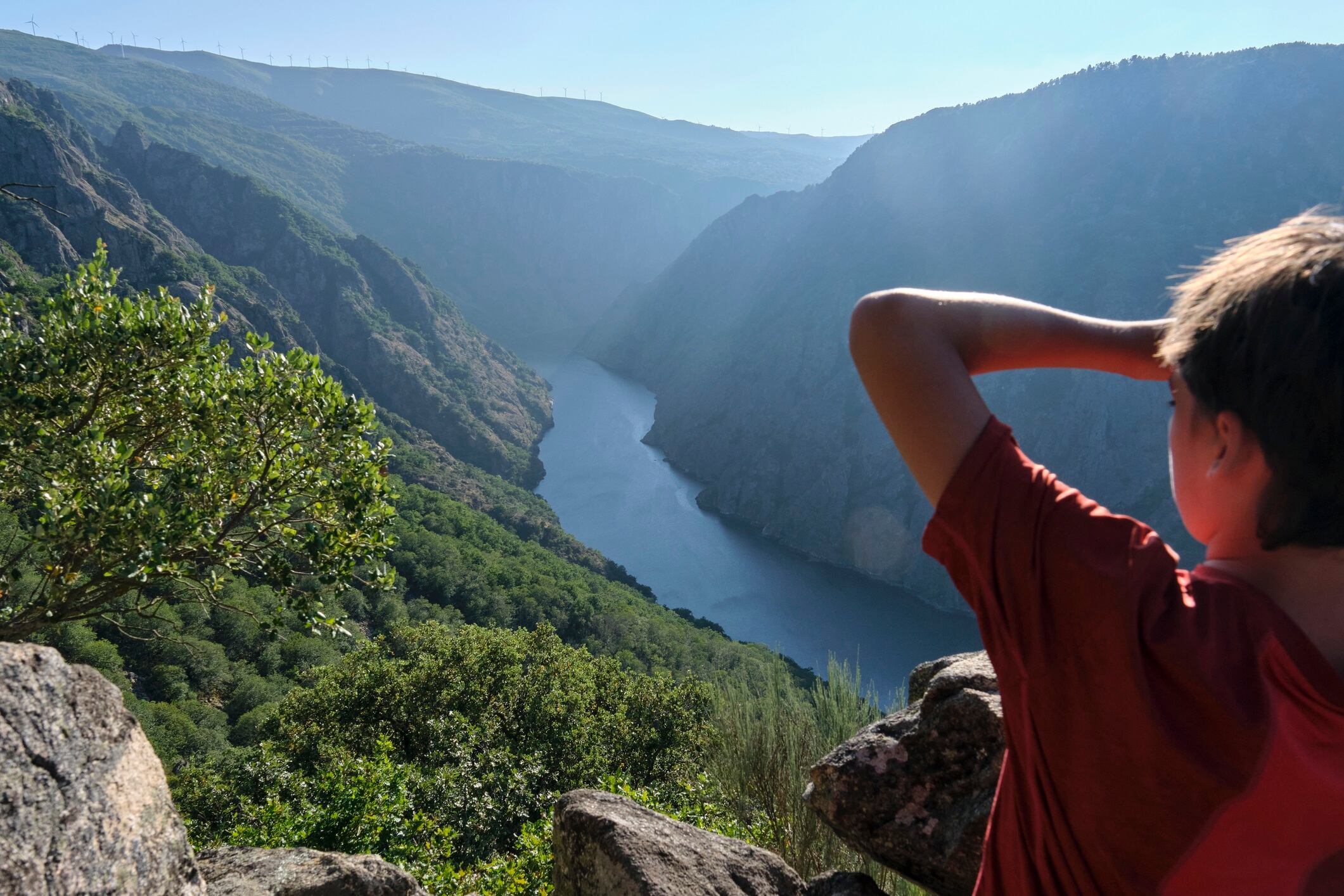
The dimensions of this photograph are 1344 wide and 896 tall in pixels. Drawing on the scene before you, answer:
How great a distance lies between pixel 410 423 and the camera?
77.9 meters

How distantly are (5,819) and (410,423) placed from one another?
80.0 meters

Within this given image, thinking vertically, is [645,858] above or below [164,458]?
below

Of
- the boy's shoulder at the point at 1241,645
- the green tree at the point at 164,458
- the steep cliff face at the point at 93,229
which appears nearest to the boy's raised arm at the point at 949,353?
the boy's shoulder at the point at 1241,645

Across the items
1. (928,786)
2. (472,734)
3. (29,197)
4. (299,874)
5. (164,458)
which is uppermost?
(29,197)

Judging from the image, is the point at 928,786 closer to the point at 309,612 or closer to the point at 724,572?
the point at 309,612

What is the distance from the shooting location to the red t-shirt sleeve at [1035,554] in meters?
0.78

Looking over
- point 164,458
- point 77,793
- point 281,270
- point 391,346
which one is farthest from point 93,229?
point 77,793

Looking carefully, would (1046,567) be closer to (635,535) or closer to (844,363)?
(635,535)

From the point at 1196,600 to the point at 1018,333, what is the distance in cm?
43

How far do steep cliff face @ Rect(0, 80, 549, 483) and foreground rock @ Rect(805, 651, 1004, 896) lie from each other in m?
62.1

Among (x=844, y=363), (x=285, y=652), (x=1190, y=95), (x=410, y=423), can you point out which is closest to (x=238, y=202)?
(x=410, y=423)

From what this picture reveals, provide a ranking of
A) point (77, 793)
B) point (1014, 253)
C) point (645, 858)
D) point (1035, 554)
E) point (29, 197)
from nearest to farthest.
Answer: point (1035, 554) → point (77, 793) → point (645, 858) → point (29, 197) → point (1014, 253)

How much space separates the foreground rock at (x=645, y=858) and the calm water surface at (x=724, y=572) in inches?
1583

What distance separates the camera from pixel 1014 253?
76.1m
